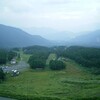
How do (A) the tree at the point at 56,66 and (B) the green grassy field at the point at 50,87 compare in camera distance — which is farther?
(A) the tree at the point at 56,66

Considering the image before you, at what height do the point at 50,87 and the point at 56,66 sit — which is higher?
the point at 56,66

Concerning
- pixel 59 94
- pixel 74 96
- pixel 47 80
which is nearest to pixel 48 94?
pixel 59 94

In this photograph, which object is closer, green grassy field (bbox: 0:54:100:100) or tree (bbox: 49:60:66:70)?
green grassy field (bbox: 0:54:100:100)

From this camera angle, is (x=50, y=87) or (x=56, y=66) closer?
(x=50, y=87)

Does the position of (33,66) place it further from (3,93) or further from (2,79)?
(3,93)

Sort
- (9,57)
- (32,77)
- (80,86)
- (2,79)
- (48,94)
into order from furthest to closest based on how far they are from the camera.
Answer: (9,57), (32,77), (2,79), (80,86), (48,94)

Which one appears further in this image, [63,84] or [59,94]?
[63,84]

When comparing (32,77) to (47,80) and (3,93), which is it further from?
(3,93)

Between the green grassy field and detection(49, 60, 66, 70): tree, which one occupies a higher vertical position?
detection(49, 60, 66, 70): tree

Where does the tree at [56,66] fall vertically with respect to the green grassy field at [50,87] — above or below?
above

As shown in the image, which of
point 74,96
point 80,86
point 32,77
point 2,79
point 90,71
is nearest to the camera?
point 74,96

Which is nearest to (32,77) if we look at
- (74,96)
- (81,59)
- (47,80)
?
(47,80)
